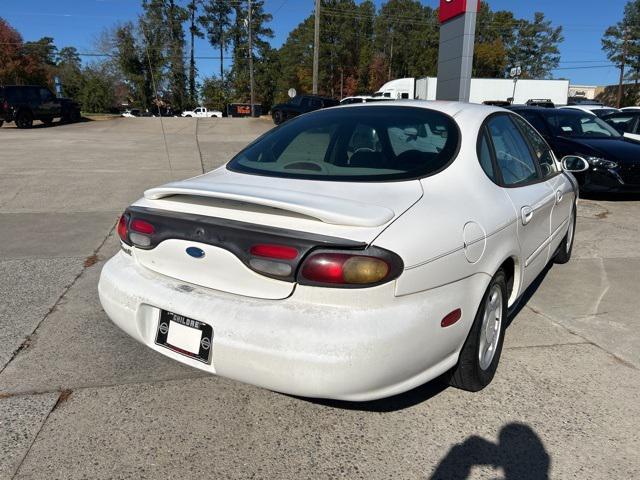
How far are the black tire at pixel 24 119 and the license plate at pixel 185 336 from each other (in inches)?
872

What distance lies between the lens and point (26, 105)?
20.6 m

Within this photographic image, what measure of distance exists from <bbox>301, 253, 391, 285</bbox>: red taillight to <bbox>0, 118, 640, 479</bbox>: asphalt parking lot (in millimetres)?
836

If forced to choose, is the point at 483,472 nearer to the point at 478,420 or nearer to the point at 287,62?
the point at 478,420

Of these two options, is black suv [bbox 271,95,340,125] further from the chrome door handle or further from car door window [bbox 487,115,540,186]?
the chrome door handle

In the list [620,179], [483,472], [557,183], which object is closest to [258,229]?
[483,472]

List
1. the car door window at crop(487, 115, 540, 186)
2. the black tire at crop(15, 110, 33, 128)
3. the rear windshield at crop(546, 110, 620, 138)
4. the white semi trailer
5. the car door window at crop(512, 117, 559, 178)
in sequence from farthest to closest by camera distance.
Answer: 1. the white semi trailer
2. the black tire at crop(15, 110, 33, 128)
3. the rear windshield at crop(546, 110, 620, 138)
4. the car door window at crop(512, 117, 559, 178)
5. the car door window at crop(487, 115, 540, 186)

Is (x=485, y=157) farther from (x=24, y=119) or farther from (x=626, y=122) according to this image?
(x=24, y=119)

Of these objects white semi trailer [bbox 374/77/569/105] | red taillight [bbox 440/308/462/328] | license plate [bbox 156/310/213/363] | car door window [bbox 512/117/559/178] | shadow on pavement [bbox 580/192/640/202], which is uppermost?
white semi trailer [bbox 374/77/569/105]

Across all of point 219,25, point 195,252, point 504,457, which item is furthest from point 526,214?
point 219,25

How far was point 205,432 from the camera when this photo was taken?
2365mm

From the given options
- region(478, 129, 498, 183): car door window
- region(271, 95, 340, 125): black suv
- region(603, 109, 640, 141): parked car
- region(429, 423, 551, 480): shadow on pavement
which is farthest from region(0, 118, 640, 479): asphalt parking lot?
region(271, 95, 340, 125): black suv

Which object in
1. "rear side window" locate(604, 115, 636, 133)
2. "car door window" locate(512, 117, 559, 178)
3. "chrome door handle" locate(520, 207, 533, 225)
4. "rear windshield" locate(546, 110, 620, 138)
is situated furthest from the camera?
"rear side window" locate(604, 115, 636, 133)

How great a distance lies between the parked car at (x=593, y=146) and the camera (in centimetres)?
772

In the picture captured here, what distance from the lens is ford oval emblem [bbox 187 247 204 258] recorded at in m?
2.22
